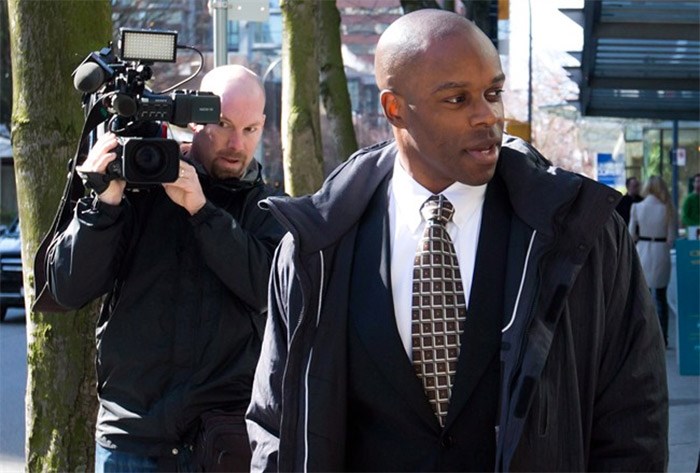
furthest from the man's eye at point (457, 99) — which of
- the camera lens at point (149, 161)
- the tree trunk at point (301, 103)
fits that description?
the tree trunk at point (301, 103)

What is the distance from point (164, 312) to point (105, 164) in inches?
19.5

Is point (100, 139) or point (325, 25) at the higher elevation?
point (325, 25)

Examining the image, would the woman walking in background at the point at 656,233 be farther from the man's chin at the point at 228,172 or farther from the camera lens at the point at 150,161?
the camera lens at the point at 150,161

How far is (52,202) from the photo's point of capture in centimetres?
561

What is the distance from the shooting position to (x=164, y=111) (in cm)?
432

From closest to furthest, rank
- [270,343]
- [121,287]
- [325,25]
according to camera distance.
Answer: [270,343], [121,287], [325,25]

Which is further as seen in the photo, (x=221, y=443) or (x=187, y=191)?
(x=187, y=191)

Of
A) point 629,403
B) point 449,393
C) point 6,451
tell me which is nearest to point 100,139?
point 449,393

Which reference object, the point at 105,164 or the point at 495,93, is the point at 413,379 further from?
the point at 105,164

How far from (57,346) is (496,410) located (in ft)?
10.1

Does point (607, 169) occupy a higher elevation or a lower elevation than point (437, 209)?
higher

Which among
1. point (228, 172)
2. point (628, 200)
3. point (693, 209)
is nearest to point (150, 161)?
point (228, 172)

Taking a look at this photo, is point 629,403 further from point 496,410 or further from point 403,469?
point 403,469

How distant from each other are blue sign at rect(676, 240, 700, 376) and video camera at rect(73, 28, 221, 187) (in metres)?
8.58
